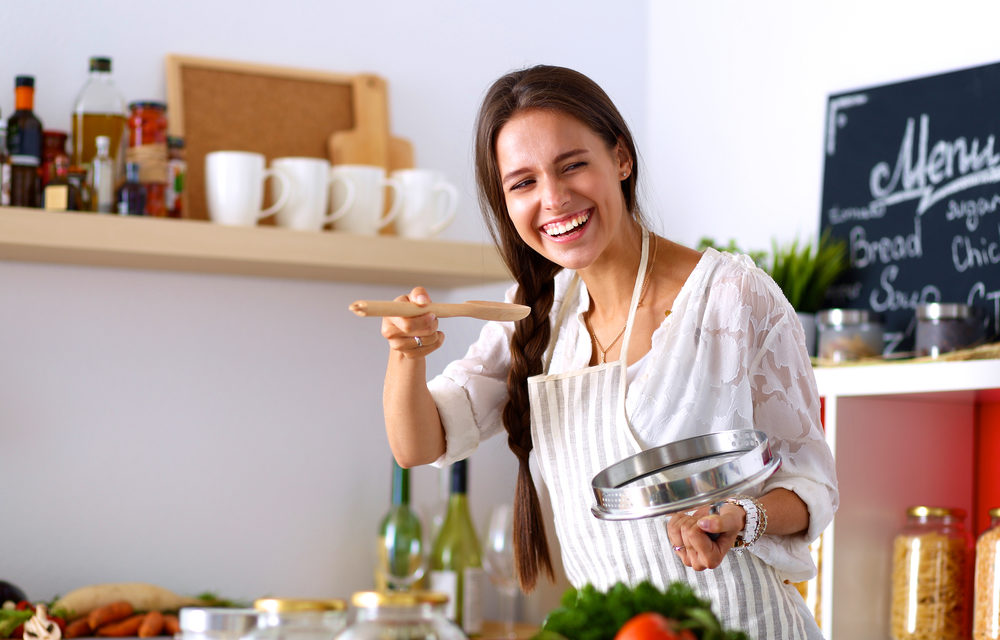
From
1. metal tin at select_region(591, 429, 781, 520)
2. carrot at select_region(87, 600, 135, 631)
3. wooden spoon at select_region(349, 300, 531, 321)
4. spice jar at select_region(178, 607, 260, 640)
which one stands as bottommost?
carrot at select_region(87, 600, 135, 631)

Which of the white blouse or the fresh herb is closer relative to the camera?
the fresh herb

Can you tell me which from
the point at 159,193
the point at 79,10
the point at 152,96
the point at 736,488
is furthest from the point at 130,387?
the point at 736,488

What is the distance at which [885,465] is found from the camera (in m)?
1.82

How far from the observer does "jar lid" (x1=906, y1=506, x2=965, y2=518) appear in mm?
1707

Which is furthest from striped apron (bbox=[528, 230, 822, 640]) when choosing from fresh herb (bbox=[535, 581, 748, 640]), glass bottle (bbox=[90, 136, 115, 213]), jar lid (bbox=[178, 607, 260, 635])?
glass bottle (bbox=[90, 136, 115, 213])

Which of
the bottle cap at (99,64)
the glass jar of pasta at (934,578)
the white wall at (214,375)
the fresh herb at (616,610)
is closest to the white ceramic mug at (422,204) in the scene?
the white wall at (214,375)

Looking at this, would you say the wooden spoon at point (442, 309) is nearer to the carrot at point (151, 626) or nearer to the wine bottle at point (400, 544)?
the carrot at point (151, 626)

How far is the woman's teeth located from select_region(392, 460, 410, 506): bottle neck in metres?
1.14

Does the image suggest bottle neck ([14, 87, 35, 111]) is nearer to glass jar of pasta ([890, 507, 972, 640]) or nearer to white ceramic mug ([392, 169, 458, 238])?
white ceramic mug ([392, 169, 458, 238])

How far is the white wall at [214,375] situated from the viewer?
205cm

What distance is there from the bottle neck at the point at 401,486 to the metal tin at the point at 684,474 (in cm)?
122

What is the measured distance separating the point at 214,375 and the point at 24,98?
606mm

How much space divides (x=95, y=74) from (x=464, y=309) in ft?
4.04

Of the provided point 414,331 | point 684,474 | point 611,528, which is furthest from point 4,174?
point 684,474
